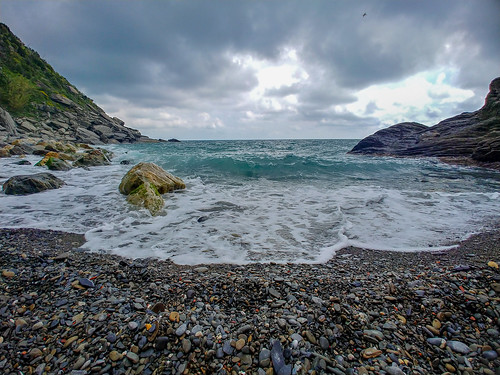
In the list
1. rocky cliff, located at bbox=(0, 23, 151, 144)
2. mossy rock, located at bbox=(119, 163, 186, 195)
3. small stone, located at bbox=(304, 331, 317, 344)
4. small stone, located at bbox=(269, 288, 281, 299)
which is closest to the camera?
small stone, located at bbox=(304, 331, 317, 344)

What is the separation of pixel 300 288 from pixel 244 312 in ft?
2.98

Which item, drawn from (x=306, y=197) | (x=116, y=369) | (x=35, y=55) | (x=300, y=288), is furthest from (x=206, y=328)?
(x=35, y=55)

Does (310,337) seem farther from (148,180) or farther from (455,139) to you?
(455,139)

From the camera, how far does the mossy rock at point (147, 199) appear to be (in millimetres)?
7469

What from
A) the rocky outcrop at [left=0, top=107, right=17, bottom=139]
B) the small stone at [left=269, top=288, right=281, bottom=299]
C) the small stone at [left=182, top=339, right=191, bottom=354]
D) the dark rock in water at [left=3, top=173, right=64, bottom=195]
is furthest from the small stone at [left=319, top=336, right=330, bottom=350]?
the rocky outcrop at [left=0, top=107, right=17, bottom=139]

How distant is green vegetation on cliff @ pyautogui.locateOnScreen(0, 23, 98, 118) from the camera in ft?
117

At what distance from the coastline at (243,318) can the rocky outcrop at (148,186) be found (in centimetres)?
378

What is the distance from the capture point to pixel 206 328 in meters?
2.43

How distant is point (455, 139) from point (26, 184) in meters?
39.7

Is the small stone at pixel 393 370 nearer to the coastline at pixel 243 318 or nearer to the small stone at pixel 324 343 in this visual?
the coastline at pixel 243 318

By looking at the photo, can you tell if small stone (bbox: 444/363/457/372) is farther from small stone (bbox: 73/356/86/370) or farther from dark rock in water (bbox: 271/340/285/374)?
small stone (bbox: 73/356/86/370)

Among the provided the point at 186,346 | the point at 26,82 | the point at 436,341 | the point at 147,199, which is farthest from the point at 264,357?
the point at 26,82

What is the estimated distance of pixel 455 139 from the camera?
27.5m

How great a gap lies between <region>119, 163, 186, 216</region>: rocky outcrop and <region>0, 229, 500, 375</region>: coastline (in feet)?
12.4
